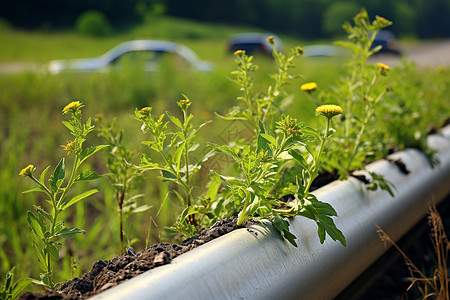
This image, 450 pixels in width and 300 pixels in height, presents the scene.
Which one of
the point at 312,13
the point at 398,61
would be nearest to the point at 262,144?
the point at 398,61

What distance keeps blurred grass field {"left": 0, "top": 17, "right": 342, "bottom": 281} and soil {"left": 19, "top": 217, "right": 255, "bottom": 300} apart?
0.61 ft

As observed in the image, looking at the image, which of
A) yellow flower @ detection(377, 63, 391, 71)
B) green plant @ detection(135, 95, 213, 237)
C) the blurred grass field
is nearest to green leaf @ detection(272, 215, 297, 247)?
green plant @ detection(135, 95, 213, 237)

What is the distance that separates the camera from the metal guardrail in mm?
894

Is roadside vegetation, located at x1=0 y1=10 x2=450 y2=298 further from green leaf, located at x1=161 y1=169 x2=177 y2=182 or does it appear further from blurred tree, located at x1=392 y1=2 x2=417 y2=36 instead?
blurred tree, located at x1=392 y1=2 x2=417 y2=36

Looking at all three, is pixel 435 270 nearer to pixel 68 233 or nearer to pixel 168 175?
pixel 168 175

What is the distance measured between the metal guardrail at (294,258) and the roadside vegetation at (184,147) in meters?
0.06

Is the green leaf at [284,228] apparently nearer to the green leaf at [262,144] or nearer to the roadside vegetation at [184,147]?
the roadside vegetation at [184,147]

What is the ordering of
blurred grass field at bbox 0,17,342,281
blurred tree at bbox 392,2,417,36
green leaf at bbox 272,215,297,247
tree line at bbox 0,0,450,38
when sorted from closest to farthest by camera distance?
green leaf at bbox 272,215,297,247, blurred grass field at bbox 0,17,342,281, tree line at bbox 0,0,450,38, blurred tree at bbox 392,2,417,36

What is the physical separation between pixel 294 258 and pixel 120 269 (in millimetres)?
422

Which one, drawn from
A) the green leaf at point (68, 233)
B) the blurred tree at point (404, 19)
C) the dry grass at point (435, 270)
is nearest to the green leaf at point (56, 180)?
the green leaf at point (68, 233)

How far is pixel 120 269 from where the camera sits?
107 cm

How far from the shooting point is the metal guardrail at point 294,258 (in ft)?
2.93

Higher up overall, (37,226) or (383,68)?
(383,68)

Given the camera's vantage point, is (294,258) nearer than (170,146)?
Yes
